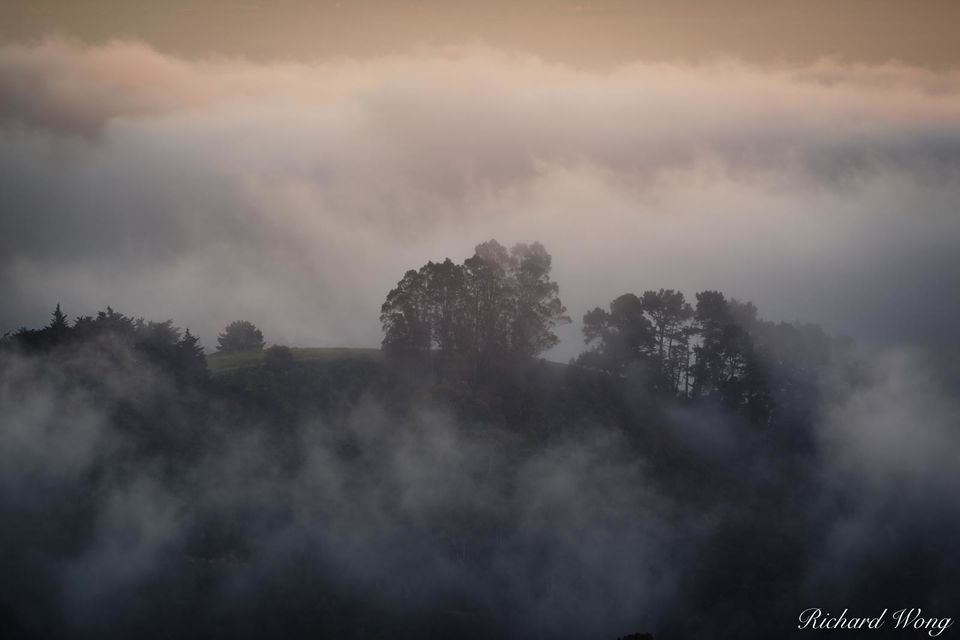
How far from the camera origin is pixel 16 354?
80562 mm

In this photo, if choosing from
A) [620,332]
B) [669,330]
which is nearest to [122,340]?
[620,332]

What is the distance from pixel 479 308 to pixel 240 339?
3823 cm

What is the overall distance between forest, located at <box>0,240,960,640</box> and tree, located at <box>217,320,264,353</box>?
576 centimetres

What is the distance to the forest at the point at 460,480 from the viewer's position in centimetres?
6775

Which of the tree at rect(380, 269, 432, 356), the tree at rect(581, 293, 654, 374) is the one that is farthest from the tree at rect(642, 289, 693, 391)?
the tree at rect(380, 269, 432, 356)

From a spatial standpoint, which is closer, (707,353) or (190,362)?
(190,362)

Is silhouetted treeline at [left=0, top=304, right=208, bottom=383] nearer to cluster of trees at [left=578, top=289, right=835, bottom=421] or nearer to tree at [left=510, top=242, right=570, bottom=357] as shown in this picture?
tree at [left=510, top=242, right=570, bottom=357]

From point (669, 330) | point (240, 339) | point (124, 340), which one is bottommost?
point (669, 330)

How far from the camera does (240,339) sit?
11144cm

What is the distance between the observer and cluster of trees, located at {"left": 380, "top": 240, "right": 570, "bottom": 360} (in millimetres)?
91750

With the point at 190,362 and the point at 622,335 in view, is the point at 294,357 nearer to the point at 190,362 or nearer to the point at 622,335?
the point at 190,362

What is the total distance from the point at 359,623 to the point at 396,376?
3207 cm

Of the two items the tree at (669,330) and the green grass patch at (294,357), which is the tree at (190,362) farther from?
the tree at (669,330)

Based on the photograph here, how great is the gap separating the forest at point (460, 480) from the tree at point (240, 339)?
5757mm
